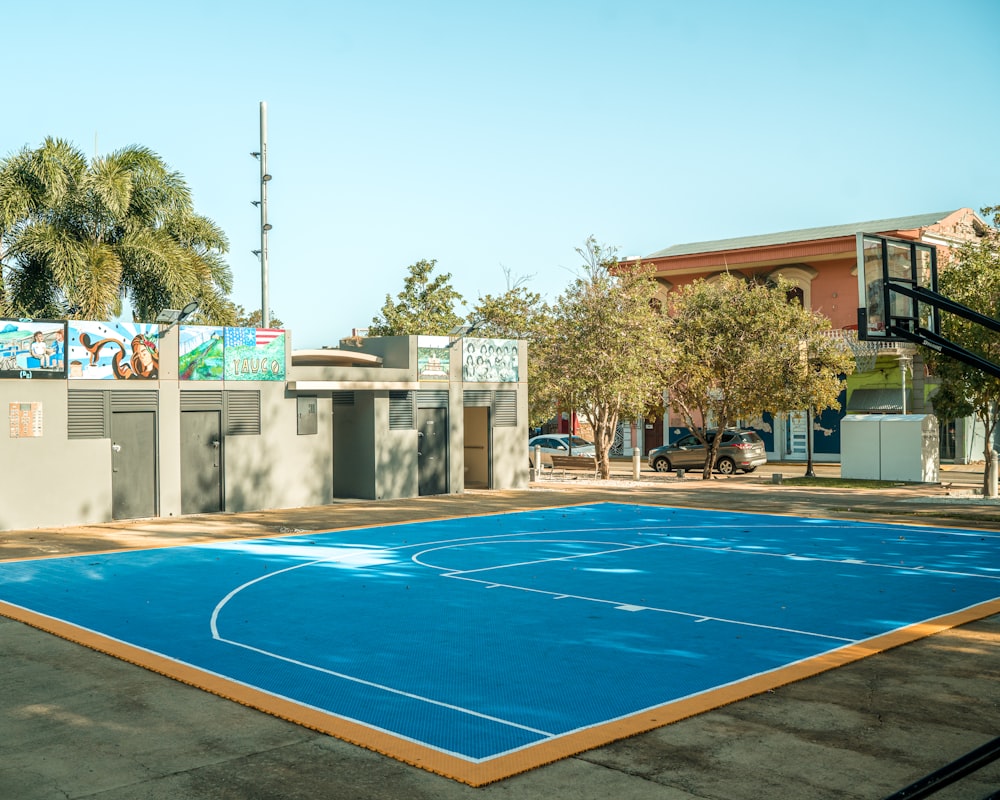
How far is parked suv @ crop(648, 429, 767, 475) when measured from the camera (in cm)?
3712

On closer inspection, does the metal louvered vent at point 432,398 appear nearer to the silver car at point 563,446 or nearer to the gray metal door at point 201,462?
the gray metal door at point 201,462

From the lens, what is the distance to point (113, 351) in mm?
22344

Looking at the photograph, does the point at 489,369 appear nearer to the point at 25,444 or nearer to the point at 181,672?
the point at 25,444

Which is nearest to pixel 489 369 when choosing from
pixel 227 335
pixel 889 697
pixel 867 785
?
pixel 227 335

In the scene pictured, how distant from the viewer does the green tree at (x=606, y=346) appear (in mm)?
33125

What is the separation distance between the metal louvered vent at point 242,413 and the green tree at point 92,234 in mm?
7644

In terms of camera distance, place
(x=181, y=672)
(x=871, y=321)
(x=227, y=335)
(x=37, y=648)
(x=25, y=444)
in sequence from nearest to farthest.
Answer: (x=181, y=672)
(x=37, y=648)
(x=871, y=321)
(x=25, y=444)
(x=227, y=335)

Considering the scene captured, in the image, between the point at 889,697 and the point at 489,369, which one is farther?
the point at 489,369

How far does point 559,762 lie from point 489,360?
2332 cm

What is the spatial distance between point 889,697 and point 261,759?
540 centimetres

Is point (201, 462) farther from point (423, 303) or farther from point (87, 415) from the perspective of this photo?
point (423, 303)

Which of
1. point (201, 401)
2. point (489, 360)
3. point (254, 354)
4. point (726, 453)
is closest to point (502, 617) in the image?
point (201, 401)

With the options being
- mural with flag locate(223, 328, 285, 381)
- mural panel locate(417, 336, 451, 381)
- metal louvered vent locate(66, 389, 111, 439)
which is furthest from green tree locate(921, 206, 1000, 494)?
metal louvered vent locate(66, 389, 111, 439)

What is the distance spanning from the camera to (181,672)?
9922 mm
